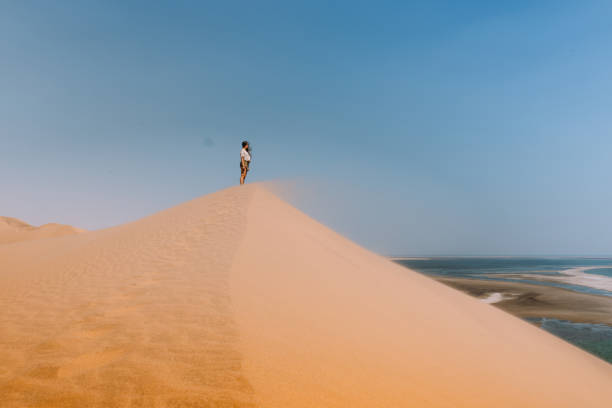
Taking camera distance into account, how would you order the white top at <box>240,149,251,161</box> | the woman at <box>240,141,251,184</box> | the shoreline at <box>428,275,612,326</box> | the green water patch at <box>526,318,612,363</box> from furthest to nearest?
the shoreline at <box>428,275,612,326</box>, the white top at <box>240,149,251,161</box>, the woman at <box>240,141,251,184</box>, the green water patch at <box>526,318,612,363</box>

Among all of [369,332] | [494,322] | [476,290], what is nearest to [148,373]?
[369,332]

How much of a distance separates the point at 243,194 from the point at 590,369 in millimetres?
9616

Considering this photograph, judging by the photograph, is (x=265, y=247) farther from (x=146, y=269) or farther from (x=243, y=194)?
(x=243, y=194)

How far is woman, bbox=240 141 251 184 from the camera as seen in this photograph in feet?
37.9

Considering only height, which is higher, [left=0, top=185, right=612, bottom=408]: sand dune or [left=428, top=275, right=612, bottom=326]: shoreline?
[left=0, top=185, right=612, bottom=408]: sand dune

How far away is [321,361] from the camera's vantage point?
2.81m

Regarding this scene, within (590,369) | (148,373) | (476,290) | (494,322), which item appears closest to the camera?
(148,373)

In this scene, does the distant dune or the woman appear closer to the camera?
the woman

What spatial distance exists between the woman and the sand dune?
498cm

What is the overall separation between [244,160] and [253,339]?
31.7 ft

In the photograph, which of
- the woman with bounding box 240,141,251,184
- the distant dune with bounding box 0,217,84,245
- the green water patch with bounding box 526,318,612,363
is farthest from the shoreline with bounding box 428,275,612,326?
the distant dune with bounding box 0,217,84,245

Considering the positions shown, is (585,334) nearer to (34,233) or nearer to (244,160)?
(244,160)

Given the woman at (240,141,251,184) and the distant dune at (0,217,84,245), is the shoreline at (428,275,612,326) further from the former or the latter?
the distant dune at (0,217,84,245)

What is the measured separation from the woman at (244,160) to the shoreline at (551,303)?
529 inches
